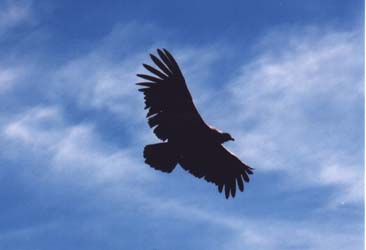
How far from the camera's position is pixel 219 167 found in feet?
45.5

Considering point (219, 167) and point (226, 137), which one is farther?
point (219, 167)

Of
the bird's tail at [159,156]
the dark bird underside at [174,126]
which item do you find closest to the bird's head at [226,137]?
the dark bird underside at [174,126]

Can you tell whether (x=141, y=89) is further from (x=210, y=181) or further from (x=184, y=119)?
(x=210, y=181)

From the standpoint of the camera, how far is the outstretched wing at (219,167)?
44.0 ft

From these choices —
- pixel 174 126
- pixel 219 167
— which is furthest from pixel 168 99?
pixel 219 167

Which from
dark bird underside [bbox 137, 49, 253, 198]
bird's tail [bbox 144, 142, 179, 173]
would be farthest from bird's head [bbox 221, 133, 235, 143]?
bird's tail [bbox 144, 142, 179, 173]

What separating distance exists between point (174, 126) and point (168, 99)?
0.61 m

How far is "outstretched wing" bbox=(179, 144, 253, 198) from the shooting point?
528 inches

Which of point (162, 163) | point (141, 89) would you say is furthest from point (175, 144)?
point (141, 89)

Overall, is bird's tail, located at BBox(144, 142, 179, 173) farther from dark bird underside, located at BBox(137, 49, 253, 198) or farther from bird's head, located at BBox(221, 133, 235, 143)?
bird's head, located at BBox(221, 133, 235, 143)

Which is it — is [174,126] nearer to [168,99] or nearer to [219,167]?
[168,99]

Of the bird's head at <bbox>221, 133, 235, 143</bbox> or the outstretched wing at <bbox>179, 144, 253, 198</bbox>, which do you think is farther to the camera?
the outstretched wing at <bbox>179, 144, 253, 198</bbox>

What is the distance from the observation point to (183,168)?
13.3 metres

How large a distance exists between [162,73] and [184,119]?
111cm
